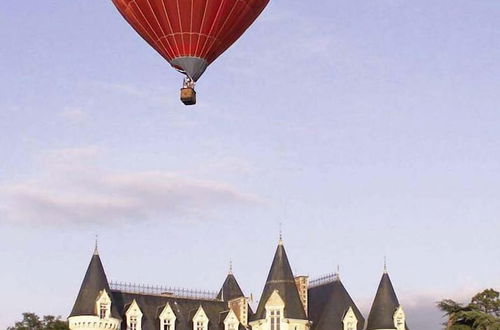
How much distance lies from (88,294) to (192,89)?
31.1m

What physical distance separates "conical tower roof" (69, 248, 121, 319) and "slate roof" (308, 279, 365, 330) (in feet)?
40.8

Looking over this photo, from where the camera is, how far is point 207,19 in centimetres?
4634

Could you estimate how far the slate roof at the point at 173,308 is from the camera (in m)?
76.5

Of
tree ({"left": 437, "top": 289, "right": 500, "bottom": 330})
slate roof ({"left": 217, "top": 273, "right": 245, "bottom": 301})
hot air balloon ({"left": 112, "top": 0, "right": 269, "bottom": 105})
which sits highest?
hot air balloon ({"left": 112, "top": 0, "right": 269, "bottom": 105})

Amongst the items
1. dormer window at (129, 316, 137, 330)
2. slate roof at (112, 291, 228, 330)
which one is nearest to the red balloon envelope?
dormer window at (129, 316, 137, 330)

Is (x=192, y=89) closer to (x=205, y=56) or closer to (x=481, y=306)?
(x=205, y=56)

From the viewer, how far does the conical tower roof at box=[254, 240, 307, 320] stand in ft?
247

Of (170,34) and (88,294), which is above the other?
(170,34)

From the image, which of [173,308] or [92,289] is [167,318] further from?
[92,289]

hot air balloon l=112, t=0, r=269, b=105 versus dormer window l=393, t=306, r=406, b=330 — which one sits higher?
hot air balloon l=112, t=0, r=269, b=105

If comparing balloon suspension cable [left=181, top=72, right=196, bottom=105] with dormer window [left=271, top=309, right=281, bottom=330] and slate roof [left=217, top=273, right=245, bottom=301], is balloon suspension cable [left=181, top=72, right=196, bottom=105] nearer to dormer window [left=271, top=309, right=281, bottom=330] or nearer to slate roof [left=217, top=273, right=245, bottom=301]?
dormer window [left=271, top=309, right=281, bottom=330]

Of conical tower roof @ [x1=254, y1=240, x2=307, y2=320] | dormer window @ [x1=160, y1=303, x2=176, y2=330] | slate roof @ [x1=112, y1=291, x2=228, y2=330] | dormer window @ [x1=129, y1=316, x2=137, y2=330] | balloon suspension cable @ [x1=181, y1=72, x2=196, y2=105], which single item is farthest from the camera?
Answer: dormer window @ [x1=160, y1=303, x2=176, y2=330]

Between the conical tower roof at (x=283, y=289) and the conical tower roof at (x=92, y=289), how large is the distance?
8.86 meters

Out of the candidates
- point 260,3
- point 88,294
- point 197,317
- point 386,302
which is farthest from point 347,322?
point 260,3
